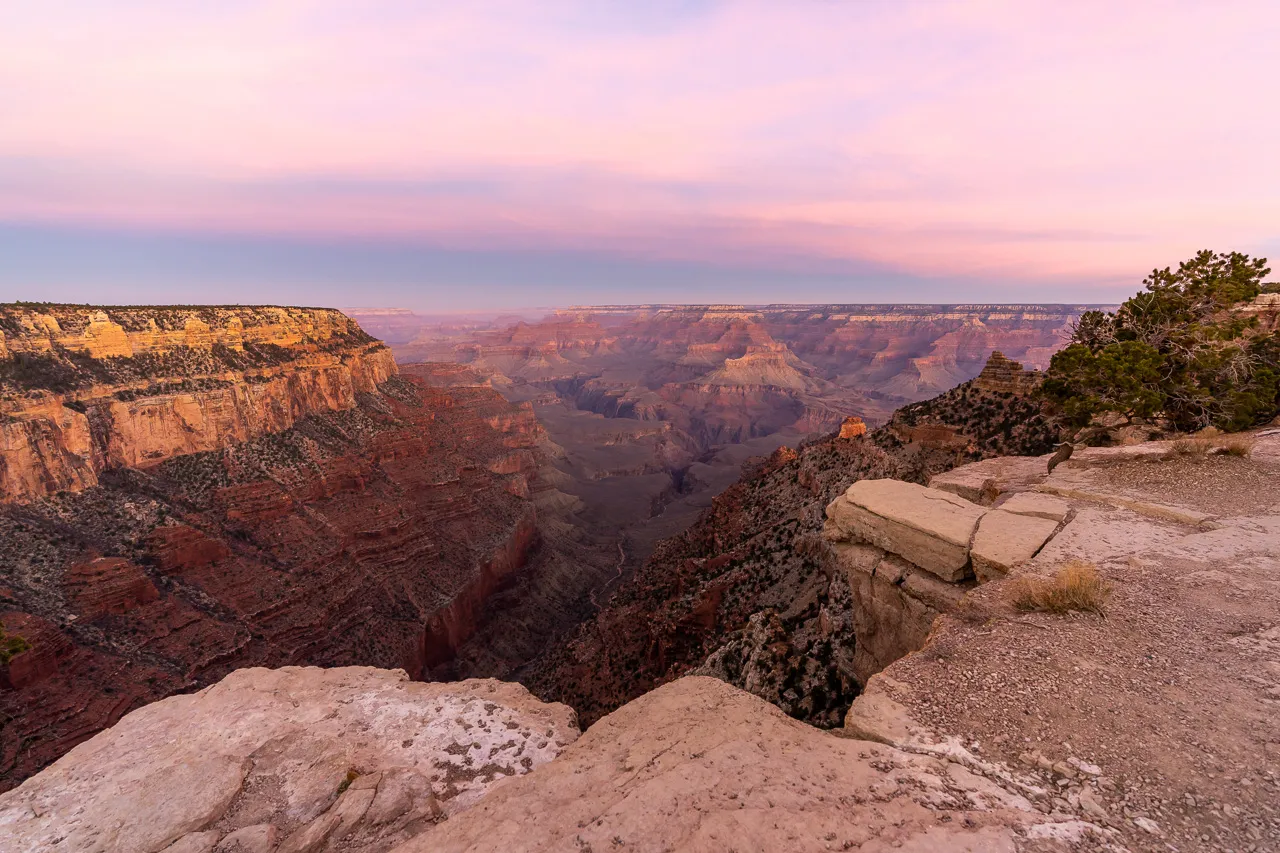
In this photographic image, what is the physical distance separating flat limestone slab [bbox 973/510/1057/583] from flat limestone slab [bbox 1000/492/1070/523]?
20 centimetres

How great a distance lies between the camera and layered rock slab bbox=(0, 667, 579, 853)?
21.9ft

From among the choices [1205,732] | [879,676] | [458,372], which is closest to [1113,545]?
[1205,732]

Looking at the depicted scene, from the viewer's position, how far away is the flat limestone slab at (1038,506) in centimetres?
982

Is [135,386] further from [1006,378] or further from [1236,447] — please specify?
[1006,378]

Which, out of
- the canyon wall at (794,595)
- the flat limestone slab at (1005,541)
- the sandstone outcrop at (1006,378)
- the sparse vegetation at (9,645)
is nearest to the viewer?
the flat limestone slab at (1005,541)

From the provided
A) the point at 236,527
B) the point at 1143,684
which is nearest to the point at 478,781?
the point at 1143,684

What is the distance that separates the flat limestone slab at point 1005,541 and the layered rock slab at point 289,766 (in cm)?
752

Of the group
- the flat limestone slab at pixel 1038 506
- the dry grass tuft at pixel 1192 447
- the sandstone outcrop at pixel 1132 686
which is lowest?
the sandstone outcrop at pixel 1132 686

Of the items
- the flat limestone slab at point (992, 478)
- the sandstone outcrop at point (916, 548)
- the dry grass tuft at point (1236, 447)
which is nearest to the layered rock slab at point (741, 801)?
the sandstone outcrop at point (916, 548)

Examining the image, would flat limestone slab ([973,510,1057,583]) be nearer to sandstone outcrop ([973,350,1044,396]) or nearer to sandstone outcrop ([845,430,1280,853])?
sandstone outcrop ([845,430,1280,853])

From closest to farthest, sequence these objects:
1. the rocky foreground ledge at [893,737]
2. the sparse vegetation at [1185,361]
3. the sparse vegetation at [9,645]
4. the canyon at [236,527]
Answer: the rocky foreground ledge at [893,737] < the sparse vegetation at [1185,361] < the sparse vegetation at [9,645] < the canyon at [236,527]

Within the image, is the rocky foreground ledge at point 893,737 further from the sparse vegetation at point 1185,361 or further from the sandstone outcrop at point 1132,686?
the sparse vegetation at point 1185,361

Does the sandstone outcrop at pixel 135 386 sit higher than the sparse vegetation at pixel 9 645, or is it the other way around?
the sandstone outcrop at pixel 135 386

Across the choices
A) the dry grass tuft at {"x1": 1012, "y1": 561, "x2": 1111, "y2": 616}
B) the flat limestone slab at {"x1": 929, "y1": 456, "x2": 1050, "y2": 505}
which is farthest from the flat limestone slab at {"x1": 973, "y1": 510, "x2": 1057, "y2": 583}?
the flat limestone slab at {"x1": 929, "y1": 456, "x2": 1050, "y2": 505}
